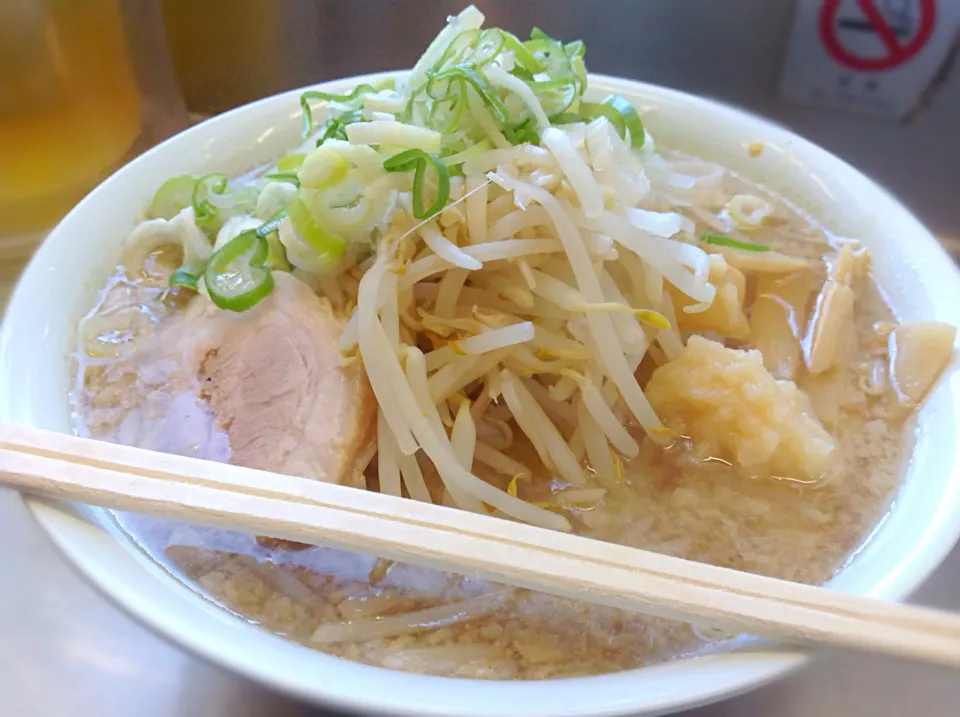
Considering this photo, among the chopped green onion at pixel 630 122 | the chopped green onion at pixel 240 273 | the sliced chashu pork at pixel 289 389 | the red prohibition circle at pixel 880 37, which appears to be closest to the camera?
the sliced chashu pork at pixel 289 389

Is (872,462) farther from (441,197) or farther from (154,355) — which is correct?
(154,355)

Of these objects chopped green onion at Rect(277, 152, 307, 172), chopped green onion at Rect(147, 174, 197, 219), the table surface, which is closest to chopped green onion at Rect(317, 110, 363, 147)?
chopped green onion at Rect(277, 152, 307, 172)

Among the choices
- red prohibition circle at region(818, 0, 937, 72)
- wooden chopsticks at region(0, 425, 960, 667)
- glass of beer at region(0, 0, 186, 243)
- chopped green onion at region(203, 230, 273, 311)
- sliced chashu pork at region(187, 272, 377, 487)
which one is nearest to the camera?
wooden chopsticks at region(0, 425, 960, 667)

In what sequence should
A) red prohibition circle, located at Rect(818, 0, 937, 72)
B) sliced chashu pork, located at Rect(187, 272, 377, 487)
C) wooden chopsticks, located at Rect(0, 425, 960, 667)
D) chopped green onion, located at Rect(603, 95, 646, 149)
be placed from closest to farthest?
wooden chopsticks, located at Rect(0, 425, 960, 667) < sliced chashu pork, located at Rect(187, 272, 377, 487) < chopped green onion, located at Rect(603, 95, 646, 149) < red prohibition circle, located at Rect(818, 0, 937, 72)

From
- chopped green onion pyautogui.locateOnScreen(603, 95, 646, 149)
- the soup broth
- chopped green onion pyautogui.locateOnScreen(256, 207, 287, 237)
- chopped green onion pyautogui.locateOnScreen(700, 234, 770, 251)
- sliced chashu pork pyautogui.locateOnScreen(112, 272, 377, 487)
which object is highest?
chopped green onion pyautogui.locateOnScreen(603, 95, 646, 149)

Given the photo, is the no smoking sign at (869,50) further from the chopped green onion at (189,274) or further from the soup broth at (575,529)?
the chopped green onion at (189,274)

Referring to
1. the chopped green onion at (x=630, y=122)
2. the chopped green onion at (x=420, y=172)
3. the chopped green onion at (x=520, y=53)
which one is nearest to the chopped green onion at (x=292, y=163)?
the chopped green onion at (x=420, y=172)

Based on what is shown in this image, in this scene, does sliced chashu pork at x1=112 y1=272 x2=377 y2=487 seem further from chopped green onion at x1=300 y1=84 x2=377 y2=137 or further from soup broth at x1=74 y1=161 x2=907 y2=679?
chopped green onion at x1=300 y1=84 x2=377 y2=137
